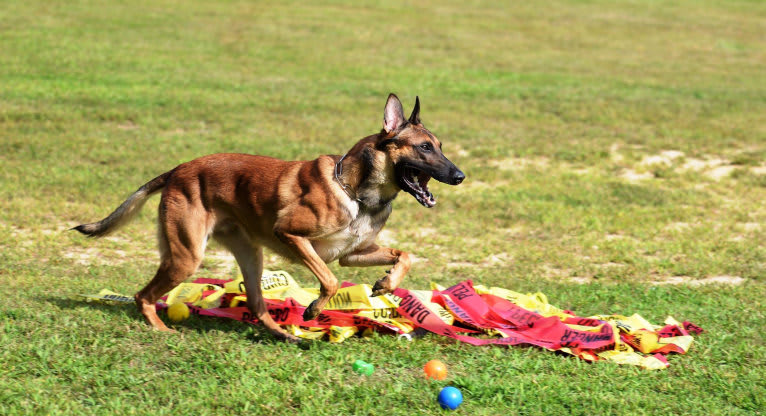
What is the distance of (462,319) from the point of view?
683 centimetres

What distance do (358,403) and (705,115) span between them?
14.0 meters

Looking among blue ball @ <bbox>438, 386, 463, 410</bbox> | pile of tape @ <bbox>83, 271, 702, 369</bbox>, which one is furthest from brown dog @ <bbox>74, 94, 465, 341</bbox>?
blue ball @ <bbox>438, 386, 463, 410</bbox>

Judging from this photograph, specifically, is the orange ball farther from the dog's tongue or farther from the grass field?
the dog's tongue

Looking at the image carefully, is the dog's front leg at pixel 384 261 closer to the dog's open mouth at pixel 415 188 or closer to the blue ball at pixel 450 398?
the dog's open mouth at pixel 415 188

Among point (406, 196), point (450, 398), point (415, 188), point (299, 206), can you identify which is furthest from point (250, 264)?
point (406, 196)

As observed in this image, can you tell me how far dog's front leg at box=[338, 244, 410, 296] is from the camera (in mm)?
6277

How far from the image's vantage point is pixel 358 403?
17.5 feet

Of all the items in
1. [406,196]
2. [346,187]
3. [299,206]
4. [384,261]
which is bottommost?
[406,196]

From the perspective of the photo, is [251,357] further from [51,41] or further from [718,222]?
[51,41]

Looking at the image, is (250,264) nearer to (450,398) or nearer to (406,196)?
(450,398)

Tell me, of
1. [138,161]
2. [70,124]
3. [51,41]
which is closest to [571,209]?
[138,161]

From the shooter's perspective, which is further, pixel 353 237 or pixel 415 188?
pixel 353 237

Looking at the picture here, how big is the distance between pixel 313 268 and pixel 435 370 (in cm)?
122

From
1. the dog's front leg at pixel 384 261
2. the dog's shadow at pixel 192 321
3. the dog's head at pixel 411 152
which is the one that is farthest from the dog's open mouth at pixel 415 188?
the dog's shadow at pixel 192 321
